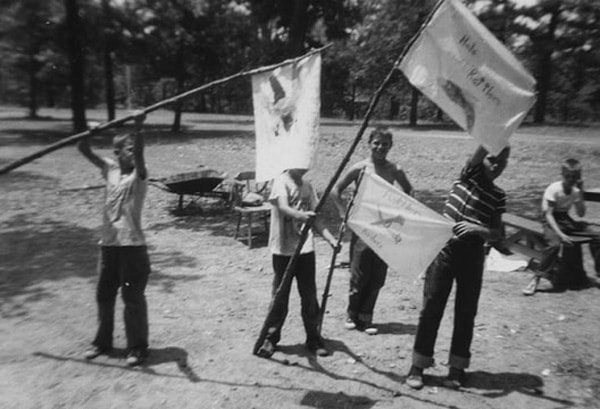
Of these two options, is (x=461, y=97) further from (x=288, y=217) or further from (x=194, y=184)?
(x=194, y=184)

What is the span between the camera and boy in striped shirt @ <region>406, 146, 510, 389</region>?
13.4 ft

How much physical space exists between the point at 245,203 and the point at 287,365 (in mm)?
5003

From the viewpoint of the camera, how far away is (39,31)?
26016 mm

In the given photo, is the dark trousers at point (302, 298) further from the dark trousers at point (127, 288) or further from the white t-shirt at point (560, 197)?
the white t-shirt at point (560, 197)

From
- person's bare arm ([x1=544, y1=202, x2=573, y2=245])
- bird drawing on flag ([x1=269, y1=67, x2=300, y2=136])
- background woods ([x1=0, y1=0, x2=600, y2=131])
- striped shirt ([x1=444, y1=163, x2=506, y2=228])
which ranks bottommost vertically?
person's bare arm ([x1=544, y1=202, x2=573, y2=245])

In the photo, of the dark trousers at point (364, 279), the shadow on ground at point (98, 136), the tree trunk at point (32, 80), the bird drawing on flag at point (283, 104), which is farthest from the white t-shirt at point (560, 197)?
the tree trunk at point (32, 80)

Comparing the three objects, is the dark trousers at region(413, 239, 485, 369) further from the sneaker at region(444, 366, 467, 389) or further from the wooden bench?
the wooden bench

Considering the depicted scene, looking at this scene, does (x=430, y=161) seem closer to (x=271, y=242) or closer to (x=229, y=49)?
(x=271, y=242)

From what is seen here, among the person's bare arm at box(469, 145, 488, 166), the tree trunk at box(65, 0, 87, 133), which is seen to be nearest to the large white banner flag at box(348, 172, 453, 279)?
the person's bare arm at box(469, 145, 488, 166)

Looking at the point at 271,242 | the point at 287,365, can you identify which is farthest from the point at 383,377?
the point at 271,242

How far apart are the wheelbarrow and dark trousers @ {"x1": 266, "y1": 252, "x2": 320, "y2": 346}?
5.80 meters

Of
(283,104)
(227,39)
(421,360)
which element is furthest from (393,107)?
(421,360)

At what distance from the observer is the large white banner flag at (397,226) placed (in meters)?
4.16

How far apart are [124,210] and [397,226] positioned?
2.26 metres
